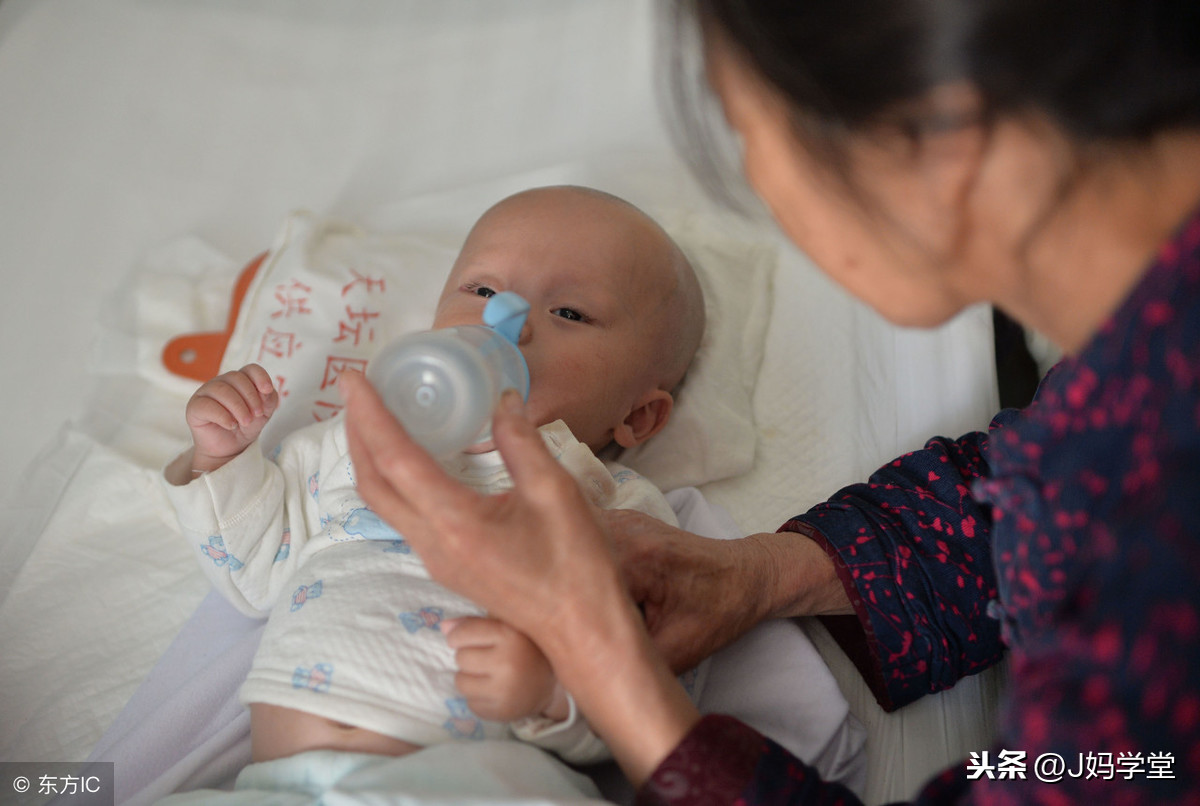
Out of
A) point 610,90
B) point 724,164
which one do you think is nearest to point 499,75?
point 610,90

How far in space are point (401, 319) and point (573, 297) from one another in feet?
1.56

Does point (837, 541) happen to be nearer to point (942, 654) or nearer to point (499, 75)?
point (942, 654)

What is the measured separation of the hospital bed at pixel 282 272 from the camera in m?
1.35

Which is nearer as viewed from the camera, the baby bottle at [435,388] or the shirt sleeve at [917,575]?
the baby bottle at [435,388]

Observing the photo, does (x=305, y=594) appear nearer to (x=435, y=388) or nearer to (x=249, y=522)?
(x=249, y=522)

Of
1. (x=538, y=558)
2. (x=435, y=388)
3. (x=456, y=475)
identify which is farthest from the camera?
(x=456, y=475)

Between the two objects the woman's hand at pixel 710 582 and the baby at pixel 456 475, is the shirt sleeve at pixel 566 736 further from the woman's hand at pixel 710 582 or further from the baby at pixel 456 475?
the woman's hand at pixel 710 582

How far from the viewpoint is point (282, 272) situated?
178 cm

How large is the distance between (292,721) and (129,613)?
454 mm

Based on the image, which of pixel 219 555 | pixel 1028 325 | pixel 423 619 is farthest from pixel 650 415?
pixel 1028 325

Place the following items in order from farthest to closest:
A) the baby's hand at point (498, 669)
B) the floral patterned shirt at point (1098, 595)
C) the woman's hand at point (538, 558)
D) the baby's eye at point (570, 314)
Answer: the baby's eye at point (570, 314), the baby's hand at point (498, 669), the woman's hand at point (538, 558), the floral patterned shirt at point (1098, 595)

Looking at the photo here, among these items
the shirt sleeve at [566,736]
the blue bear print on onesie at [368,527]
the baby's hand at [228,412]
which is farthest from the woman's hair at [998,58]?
the baby's hand at [228,412]

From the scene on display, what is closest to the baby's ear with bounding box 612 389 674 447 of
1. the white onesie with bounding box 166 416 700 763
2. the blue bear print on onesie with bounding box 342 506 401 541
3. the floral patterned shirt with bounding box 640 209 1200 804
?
the white onesie with bounding box 166 416 700 763

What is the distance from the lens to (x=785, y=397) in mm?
1726
